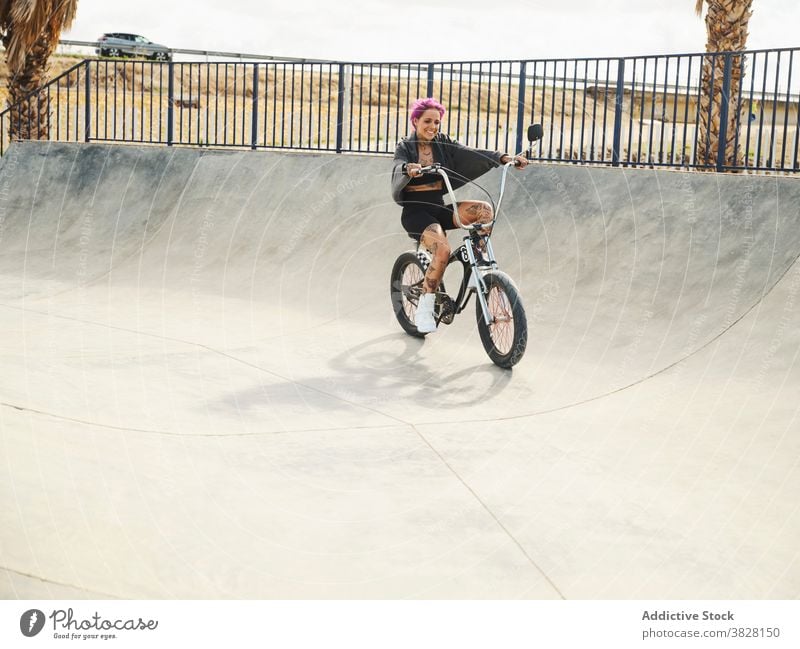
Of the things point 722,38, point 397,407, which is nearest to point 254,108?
point 722,38

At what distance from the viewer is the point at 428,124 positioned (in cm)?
771

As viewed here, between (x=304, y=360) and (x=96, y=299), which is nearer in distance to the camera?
(x=304, y=360)

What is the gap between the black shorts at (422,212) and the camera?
7.79 meters

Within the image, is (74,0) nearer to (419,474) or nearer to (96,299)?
(96,299)

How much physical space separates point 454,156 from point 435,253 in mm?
969

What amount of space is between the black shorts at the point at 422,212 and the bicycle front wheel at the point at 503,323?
808 mm

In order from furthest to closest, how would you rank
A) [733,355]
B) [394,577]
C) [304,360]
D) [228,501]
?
1. [304,360]
2. [733,355]
3. [228,501]
4. [394,577]

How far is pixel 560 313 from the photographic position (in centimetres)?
863

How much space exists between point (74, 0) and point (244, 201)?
805 cm

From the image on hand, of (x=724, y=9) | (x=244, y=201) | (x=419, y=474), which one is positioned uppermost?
(x=724, y=9)

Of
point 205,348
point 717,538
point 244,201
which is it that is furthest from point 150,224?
point 717,538

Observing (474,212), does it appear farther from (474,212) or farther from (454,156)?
(454,156)

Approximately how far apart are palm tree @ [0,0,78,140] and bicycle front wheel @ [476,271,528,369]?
14.1 meters

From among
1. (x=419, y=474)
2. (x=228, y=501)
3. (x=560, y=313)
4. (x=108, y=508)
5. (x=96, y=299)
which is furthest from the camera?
(x=96, y=299)
